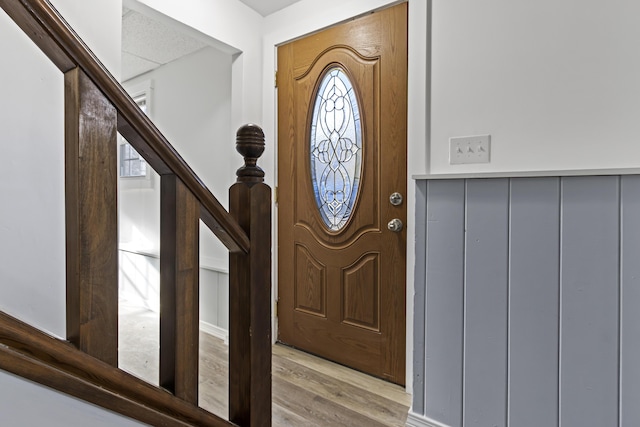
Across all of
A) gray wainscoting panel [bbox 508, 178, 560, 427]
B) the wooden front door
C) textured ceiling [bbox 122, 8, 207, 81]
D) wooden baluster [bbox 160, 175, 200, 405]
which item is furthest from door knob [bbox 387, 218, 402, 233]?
textured ceiling [bbox 122, 8, 207, 81]

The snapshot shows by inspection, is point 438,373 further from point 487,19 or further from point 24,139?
point 24,139

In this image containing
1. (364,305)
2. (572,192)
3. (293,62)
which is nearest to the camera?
(572,192)

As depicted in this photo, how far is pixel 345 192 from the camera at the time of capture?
6.83ft

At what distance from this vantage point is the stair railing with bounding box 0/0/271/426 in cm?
51

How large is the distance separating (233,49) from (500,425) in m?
2.41

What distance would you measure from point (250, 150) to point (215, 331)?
7.10 feet

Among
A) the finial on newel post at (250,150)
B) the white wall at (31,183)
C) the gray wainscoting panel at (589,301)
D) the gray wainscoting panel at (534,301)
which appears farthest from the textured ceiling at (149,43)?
the gray wainscoting panel at (589,301)

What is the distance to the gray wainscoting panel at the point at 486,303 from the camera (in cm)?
129

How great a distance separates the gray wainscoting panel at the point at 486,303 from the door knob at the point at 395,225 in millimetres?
533

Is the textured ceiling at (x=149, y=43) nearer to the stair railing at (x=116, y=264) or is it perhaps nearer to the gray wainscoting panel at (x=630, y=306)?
the stair railing at (x=116, y=264)

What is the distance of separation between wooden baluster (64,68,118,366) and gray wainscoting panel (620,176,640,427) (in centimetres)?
143

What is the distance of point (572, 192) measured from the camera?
1.18 m

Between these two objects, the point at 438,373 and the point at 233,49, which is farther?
the point at 233,49

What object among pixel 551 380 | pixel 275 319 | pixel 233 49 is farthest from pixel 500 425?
pixel 233 49
